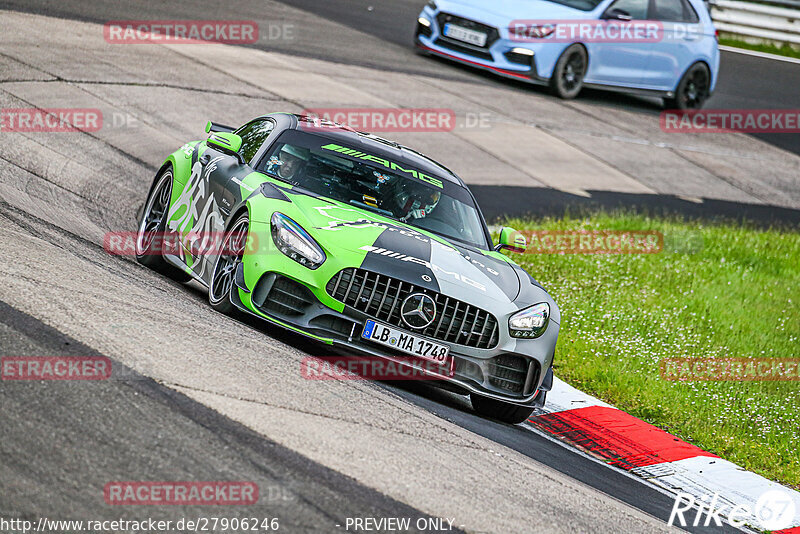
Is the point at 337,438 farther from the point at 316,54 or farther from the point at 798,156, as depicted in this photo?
the point at 798,156

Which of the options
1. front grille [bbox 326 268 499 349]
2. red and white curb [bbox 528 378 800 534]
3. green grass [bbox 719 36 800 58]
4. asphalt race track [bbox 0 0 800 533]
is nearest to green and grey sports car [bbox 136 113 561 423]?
front grille [bbox 326 268 499 349]

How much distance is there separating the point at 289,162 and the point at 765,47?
2323cm

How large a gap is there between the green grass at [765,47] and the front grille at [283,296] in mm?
23993

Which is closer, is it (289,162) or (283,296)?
(283,296)

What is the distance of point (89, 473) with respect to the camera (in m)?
4.14

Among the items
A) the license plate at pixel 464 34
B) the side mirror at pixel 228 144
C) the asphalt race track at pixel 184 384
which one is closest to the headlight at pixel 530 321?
the asphalt race track at pixel 184 384

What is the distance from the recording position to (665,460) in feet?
25.0

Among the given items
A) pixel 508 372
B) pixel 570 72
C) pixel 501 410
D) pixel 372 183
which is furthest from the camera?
pixel 570 72

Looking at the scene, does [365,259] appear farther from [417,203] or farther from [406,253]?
[417,203]

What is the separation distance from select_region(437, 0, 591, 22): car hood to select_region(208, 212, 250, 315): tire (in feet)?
38.7

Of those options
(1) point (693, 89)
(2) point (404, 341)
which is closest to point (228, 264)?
(2) point (404, 341)

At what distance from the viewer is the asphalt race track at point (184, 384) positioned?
14.4 feet

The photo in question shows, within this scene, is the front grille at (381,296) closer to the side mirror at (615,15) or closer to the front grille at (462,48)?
the front grille at (462,48)

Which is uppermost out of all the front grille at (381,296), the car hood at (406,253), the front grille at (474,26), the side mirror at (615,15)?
the side mirror at (615,15)
